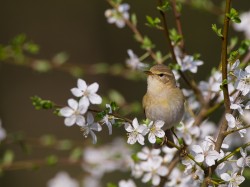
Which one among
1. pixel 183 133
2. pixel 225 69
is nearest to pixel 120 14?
pixel 183 133

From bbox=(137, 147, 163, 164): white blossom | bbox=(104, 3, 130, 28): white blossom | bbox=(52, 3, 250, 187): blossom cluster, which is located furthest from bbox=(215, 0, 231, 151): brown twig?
bbox=(104, 3, 130, 28): white blossom

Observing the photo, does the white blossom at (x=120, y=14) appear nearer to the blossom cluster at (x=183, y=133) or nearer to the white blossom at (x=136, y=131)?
the blossom cluster at (x=183, y=133)

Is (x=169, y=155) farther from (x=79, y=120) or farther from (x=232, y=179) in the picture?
(x=79, y=120)

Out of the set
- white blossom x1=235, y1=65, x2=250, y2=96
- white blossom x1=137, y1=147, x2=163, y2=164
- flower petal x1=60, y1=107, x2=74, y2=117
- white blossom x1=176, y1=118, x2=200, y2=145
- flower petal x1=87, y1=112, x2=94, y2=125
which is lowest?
white blossom x1=137, y1=147, x2=163, y2=164

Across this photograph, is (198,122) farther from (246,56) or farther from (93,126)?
(93,126)

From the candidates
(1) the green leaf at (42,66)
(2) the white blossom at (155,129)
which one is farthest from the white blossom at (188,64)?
(1) the green leaf at (42,66)

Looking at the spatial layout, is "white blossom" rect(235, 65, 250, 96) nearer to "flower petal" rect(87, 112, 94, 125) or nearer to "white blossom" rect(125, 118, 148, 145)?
"white blossom" rect(125, 118, 148, 145)
